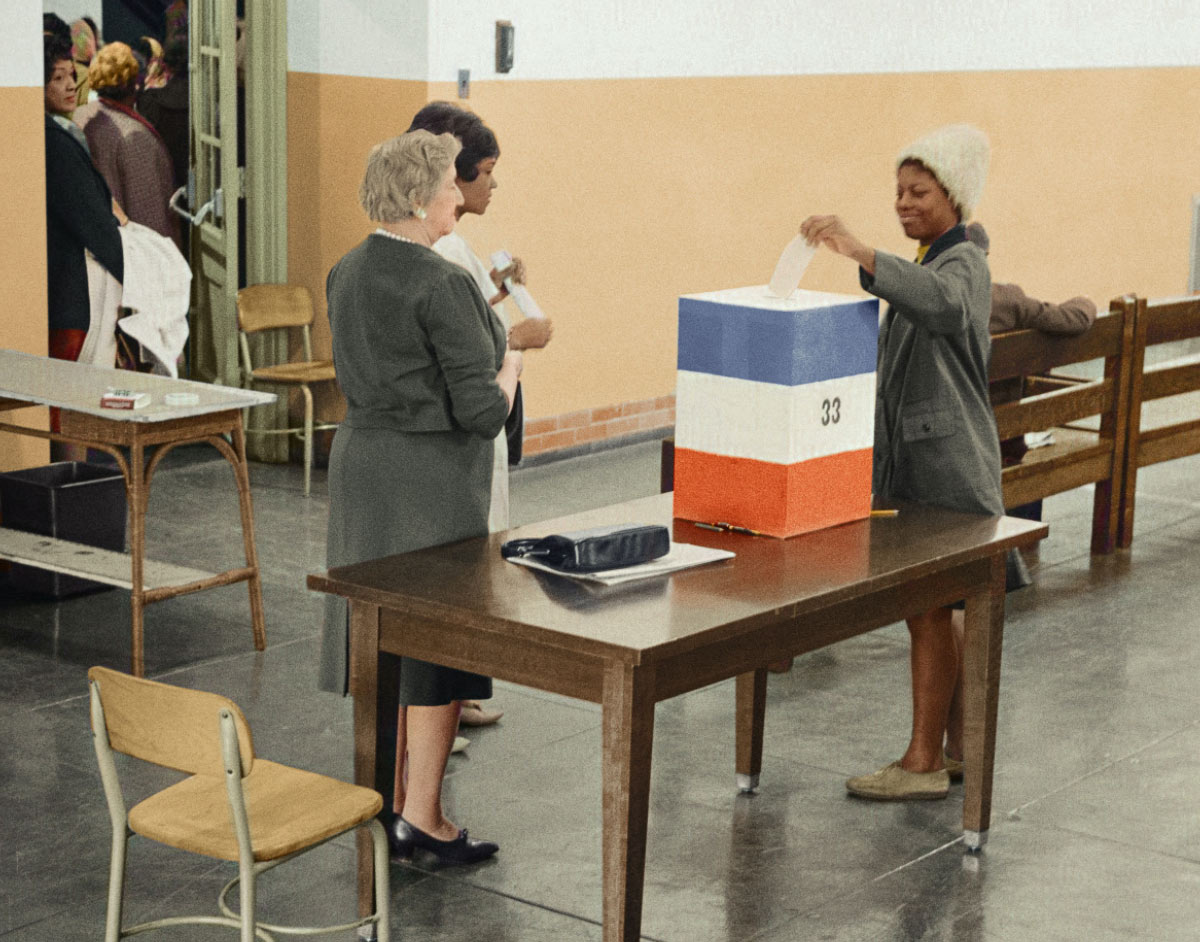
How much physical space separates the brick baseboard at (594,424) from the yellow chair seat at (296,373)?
1.02m

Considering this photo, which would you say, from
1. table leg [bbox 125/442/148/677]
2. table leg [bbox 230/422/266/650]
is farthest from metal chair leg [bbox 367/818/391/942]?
table leg [bbox 230/422/266/650]

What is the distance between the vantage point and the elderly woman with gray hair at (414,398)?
3777mm

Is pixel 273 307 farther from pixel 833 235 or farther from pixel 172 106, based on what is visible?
pixel 833 235

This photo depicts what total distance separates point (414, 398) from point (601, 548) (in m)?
0.61

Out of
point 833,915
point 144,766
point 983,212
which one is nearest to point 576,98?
point 983,212

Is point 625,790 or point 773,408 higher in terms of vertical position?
point 773,408

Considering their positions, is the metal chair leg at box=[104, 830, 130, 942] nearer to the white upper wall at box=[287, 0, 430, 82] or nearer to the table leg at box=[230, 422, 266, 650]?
the table leg at box=[230, 422, 266, 650]

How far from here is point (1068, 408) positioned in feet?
22.2

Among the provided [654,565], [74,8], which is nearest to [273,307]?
[74,8]

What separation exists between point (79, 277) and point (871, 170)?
5.14m

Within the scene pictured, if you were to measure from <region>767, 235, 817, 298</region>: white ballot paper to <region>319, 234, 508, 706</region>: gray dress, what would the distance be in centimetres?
62

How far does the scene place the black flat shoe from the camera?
4031 mm

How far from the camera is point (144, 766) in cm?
468

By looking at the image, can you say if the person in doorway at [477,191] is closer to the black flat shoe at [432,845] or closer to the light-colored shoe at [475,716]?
the light-colored shoe at [475,716]
